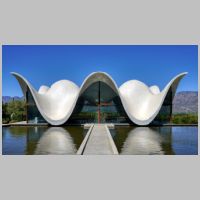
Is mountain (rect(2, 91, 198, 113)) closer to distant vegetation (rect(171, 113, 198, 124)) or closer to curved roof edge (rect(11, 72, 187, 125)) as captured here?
distant vegetation (rect(171, 113, 198, 124))

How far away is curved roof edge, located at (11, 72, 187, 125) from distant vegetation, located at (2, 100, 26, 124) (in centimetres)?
631

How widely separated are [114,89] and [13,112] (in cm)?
1536

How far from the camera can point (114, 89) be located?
90.6 feet

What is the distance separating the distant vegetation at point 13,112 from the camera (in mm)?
32906

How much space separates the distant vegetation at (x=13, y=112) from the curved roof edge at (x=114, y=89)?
631cm

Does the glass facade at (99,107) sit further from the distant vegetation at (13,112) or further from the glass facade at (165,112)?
the distant vegetation at (13,112)

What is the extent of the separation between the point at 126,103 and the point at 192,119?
8133 mm

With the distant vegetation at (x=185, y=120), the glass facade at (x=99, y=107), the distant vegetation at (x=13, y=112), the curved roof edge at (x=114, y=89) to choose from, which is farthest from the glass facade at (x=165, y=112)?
the distant vegetation at (x=13, y=112)

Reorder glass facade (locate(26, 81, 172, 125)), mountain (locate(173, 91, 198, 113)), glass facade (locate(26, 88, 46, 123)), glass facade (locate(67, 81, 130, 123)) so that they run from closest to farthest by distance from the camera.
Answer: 1. glass facade (locate(26, 88, 46, 123))
2. glass facade (locate(26, 81, 172, 125))
3. glass facade (locate(67, 81, 130, 123))
4. mountain (locate(173, 91, 198, 113))

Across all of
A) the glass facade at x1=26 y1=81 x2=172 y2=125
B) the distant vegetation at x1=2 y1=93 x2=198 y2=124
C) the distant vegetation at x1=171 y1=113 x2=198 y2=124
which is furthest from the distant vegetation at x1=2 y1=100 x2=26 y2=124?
the distant vegetation at x1=171 y1=113 x2=198 y2=124

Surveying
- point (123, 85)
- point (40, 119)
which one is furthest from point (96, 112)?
point (40, 119)

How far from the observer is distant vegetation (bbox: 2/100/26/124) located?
32.9 m

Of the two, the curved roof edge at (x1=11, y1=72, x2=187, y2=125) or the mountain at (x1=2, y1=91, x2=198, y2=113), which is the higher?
the curved roof edge at (x1=11, y1=72, x2=187, y2=125)

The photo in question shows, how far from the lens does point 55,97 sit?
2928cm
